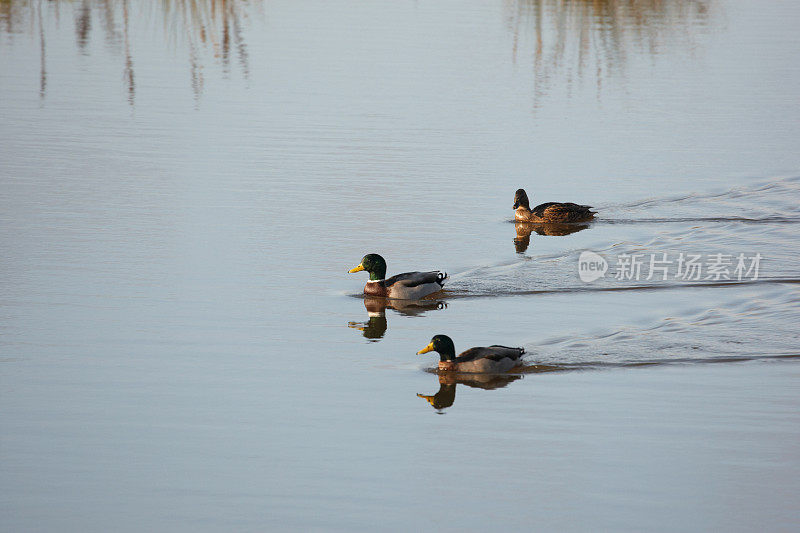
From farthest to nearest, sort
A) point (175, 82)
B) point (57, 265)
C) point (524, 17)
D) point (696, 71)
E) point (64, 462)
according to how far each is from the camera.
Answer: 1. point (524, 17)
2. point (696, 71)
3. point (175, 82)
4. point (57, 265)
5. point (64, 462)

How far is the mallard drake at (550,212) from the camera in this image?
1544 centimetres

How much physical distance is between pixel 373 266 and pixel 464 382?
9.76 ft

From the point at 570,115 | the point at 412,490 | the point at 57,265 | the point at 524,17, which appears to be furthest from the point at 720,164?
the point at 524,17

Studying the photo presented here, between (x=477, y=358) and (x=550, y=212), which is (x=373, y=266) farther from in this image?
(x=550, y=212)

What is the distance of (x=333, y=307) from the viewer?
475 inches

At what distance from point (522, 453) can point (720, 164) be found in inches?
494

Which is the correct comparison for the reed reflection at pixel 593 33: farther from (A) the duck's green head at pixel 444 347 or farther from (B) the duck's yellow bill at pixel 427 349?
(A) the duck's green head at pixel 444 347

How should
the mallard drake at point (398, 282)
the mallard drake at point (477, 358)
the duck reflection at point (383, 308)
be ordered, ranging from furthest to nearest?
the mallard drake at point (398, 282), the duck reflection at point (383, 308), the mallard drake at point (477, 358)

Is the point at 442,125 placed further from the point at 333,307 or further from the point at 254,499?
the point at 254,499

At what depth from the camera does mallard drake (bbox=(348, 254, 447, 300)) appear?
12.3 m

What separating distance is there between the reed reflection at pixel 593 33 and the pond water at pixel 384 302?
1.78 metres

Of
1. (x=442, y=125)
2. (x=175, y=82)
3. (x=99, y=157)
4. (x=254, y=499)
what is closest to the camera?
(x=254, y=499)

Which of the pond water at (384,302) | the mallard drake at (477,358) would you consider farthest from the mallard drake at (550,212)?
the mallard drake at (477,358)

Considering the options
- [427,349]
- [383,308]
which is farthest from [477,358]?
[383,308]
